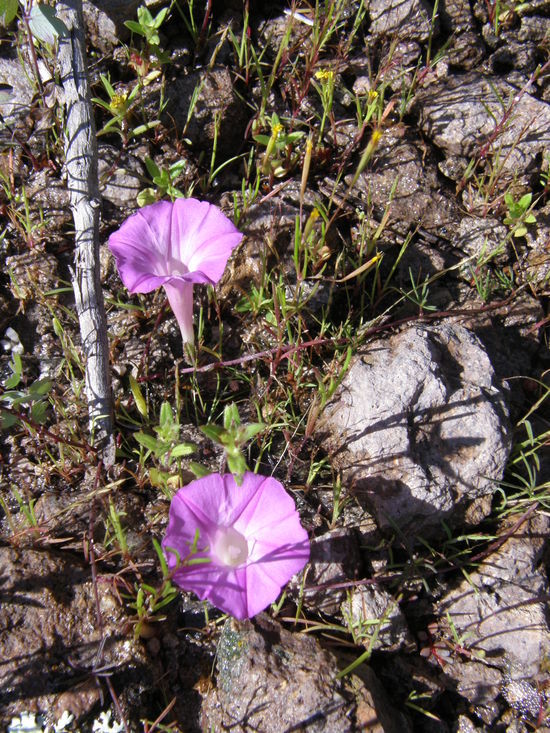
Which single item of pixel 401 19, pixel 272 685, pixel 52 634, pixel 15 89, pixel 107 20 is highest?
pixel 107 20

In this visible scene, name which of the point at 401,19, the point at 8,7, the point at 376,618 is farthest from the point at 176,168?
the point at 376,618

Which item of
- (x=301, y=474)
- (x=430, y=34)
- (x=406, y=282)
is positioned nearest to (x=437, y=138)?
(x=430, y=34)

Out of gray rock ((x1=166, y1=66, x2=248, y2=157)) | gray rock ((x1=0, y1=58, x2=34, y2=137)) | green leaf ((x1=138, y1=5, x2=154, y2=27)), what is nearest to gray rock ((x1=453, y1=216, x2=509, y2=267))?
gray rock ((x1=166, y1=66, x2=248, y2=157))

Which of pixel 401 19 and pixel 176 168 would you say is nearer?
pixel 176 168

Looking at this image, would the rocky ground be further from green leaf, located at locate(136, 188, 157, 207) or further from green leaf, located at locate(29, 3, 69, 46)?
green leaf, located at locate(29, 3, 69, 46)

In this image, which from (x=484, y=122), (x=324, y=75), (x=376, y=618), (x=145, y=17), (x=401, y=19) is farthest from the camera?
(x=401, y=19)

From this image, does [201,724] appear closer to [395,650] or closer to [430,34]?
[395,650]

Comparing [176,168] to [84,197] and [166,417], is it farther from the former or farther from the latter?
[166,417]
